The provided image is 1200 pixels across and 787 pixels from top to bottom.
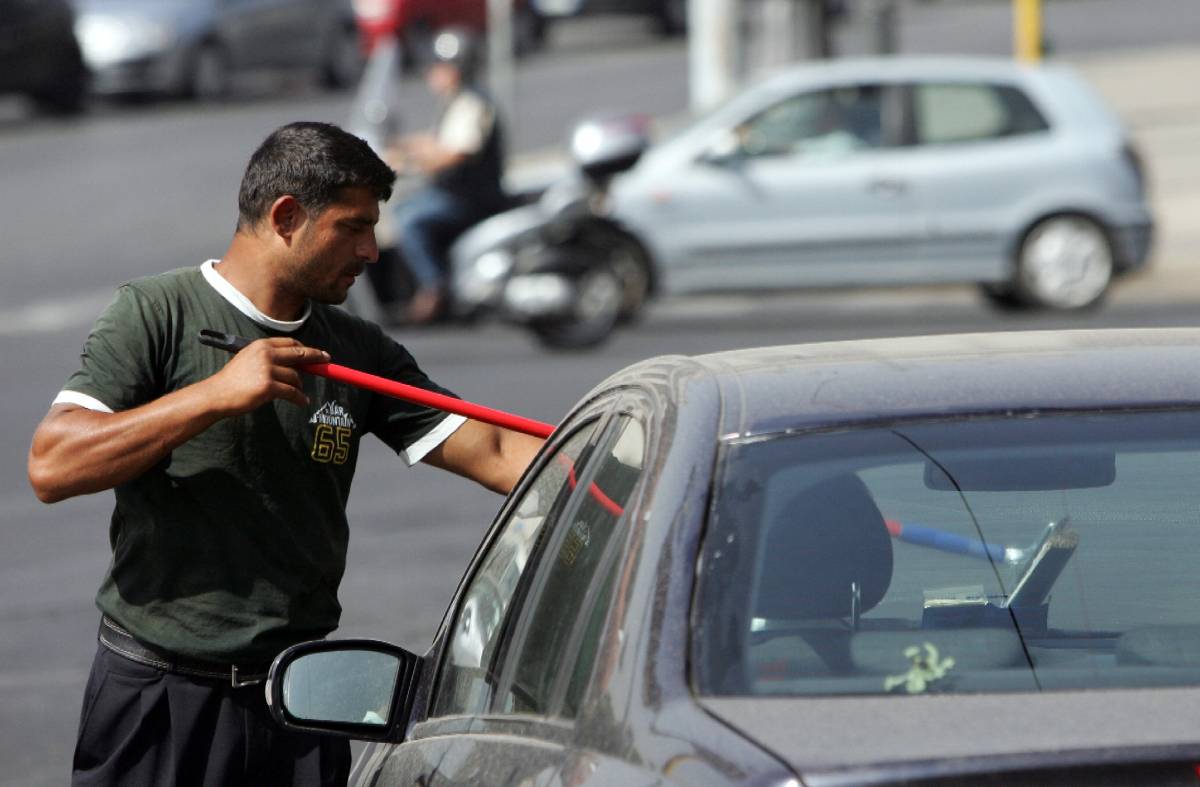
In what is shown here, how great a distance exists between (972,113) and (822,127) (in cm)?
103

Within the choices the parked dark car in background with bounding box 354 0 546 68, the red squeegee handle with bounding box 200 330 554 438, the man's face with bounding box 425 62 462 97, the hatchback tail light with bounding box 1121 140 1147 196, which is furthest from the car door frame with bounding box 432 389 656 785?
→ the parked dark car in background with bounding box 354 0 546 68

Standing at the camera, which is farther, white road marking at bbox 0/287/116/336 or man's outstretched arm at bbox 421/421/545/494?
white road marking at bbox 0/287/116/336

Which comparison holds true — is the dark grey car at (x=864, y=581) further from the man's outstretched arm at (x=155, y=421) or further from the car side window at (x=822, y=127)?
the car side window at (x=822, y=127)

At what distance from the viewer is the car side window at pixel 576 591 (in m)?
2.58

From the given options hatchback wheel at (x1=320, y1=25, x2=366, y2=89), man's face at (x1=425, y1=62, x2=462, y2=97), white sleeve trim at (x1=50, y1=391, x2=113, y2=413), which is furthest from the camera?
hatchback wheel at (x1=320, y1=25, x2=366, y2=89)

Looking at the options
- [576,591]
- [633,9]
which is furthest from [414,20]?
[576,591]

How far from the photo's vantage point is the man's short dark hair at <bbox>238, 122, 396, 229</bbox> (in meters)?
A: 3.80

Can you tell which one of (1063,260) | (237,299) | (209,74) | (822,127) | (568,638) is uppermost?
(237,299)

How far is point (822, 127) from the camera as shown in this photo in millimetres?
15359

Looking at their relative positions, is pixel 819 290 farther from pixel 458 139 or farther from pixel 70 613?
pixel 70 613

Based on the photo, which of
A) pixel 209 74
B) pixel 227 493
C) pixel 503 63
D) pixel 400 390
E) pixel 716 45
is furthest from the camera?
pixel 209 74

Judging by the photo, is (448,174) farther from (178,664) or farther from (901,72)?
(178,664)

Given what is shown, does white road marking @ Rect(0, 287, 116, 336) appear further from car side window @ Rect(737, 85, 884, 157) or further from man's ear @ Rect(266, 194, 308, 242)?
man's ear @ Rect(266, 194, 308, 242)

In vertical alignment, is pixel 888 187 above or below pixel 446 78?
below
